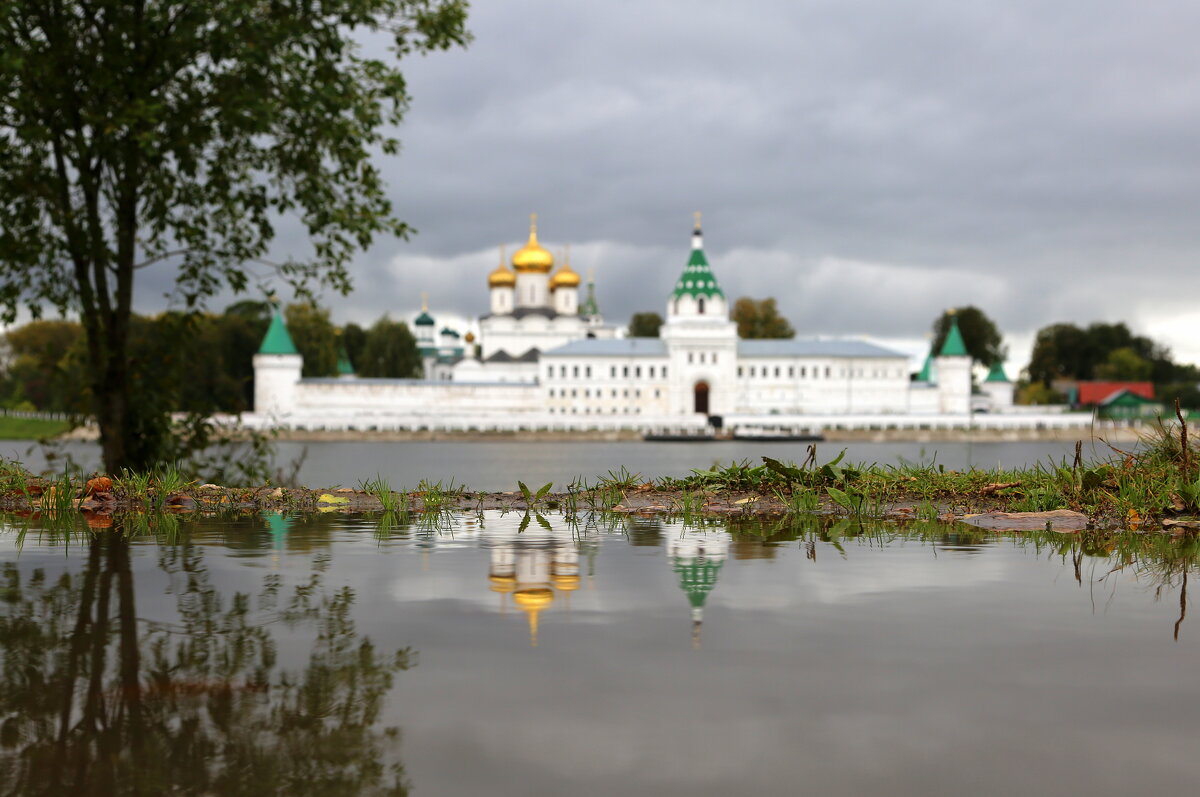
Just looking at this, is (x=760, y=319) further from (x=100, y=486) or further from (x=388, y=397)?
(x=100, y=486)

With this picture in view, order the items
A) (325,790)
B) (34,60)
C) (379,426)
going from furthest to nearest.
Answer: (379,426), (34,60), (325,790)

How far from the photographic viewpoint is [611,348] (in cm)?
8338

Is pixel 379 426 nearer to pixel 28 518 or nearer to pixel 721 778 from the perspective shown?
pixel 28 518

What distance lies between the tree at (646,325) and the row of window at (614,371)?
19134 mm

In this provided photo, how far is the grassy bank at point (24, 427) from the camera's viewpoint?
213ft

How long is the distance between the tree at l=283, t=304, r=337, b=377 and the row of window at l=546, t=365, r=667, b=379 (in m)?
15.6

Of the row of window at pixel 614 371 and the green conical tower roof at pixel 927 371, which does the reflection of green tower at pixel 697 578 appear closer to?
the row of window at pixel 614 371

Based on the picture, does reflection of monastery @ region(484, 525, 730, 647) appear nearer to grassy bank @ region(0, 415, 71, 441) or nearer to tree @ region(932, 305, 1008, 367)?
grassy bank @ region(0, 415, 71, 441)

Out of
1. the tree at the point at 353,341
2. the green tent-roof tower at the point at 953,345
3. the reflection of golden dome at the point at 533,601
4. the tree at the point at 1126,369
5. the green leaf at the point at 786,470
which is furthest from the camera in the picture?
the tree at the point at 1126,369

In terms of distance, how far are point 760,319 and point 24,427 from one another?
5590cm

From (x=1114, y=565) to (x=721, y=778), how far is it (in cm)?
310

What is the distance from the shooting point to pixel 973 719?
2447 millimetres

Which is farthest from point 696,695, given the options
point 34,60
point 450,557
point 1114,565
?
point 34,60

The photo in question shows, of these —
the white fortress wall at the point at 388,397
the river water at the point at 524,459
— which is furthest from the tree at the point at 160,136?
the white fortress wall at the point at 388,397
